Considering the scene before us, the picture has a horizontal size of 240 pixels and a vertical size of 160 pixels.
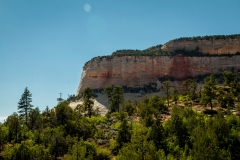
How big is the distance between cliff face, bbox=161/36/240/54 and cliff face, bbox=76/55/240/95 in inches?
197

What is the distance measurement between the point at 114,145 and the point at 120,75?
80385mm

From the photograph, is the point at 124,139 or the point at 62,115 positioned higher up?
the point at 62,115

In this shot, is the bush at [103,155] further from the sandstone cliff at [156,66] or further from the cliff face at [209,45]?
the cliff face at [209,45]

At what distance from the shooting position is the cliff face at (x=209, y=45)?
123 metres

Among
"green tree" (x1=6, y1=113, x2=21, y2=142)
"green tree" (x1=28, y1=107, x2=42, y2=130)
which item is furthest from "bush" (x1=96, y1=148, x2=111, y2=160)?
"green tree" (x1=28, y1=107, x2=42, y2=130)

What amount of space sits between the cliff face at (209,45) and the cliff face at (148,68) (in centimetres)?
502

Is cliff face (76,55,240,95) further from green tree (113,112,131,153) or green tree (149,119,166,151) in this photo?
green tree (149,119,166,151)

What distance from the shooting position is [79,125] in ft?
151

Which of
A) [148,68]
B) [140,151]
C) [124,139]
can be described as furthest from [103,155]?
[148,68]

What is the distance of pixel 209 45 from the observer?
12588cm

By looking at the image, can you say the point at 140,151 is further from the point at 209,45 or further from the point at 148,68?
the point at 209,45

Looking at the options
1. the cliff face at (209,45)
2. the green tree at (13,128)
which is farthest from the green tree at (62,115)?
the cliff face at (209,45)

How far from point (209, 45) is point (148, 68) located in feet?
106

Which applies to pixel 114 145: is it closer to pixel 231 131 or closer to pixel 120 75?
pixel 231 131
